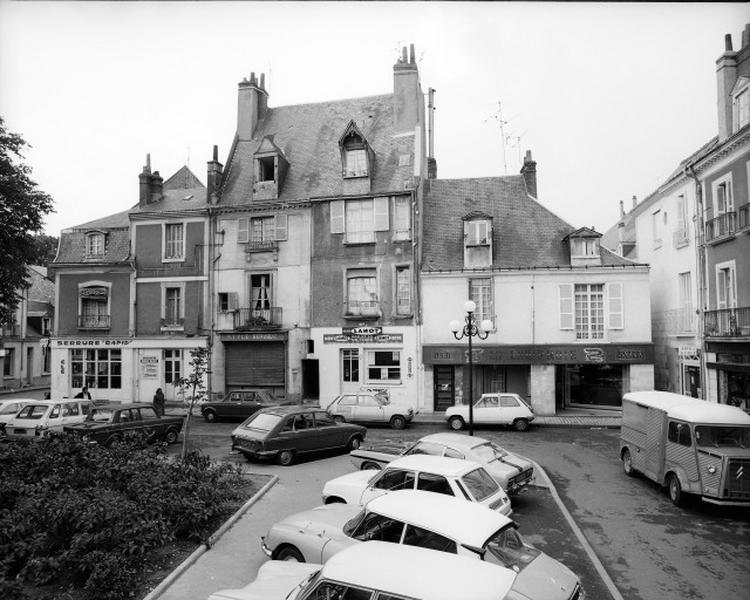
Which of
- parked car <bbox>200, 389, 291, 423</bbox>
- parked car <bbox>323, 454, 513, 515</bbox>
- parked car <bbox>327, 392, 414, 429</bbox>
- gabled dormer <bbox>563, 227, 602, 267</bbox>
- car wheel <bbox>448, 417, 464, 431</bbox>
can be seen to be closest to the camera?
parked car <bbox>323, 454, 513, 515</bbox>

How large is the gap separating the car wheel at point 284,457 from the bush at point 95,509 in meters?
2.69

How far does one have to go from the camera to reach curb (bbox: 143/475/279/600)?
7.33 m

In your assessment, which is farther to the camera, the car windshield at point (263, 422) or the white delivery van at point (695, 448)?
the car windshield at point (263, 422)

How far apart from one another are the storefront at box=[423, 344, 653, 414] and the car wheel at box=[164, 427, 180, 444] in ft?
40.2

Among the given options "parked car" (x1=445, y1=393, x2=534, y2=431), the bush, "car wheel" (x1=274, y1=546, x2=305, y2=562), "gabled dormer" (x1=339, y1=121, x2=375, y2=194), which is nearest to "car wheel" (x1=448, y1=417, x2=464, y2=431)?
"parked car" (x1=445, y1=393, x2=534, y2=431)

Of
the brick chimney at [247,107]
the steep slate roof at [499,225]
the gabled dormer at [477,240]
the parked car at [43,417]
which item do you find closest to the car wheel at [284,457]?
the parked car at [43,417]

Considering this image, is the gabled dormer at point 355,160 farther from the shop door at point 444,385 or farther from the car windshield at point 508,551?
the car windshield at point 508,551

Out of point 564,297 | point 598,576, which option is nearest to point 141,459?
point 598,576

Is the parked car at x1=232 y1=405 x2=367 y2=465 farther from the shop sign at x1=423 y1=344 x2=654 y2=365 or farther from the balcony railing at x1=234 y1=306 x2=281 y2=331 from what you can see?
the balcony railing at x1=234 y1=306 x2=281 y2=331

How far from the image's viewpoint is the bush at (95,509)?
723cm

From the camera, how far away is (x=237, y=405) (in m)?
23.1

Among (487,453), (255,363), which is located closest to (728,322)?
(487,453)

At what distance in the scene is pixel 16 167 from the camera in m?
21.6

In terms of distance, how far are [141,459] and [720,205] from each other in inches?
898
